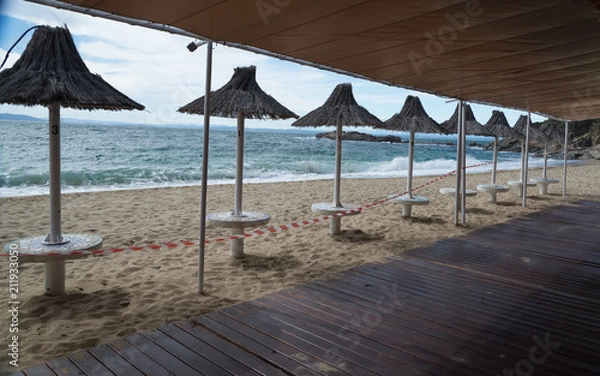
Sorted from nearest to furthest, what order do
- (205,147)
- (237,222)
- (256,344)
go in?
(256,344), (205,147), (237,222)

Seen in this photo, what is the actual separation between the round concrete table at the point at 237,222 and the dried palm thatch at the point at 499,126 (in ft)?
24.4

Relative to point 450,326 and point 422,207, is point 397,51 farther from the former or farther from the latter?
point 422,207

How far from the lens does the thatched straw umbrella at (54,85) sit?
3.19 m

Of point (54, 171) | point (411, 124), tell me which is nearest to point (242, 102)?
point (54, 171)

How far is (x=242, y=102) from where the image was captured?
4.77m

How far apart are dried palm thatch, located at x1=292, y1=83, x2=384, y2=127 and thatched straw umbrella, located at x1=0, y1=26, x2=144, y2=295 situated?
3.02 metres

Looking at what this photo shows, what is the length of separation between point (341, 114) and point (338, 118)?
0.25ft

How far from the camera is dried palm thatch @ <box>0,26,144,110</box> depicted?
318 centimetres

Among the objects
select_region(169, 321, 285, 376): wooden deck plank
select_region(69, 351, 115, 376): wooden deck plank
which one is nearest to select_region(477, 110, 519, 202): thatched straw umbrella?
select_region(169, 321, 285, 376): wooden deck plank

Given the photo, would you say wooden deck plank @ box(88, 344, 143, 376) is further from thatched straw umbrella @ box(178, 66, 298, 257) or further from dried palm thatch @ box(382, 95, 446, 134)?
dried palm thatch @ box(382, 95, 446, 134)

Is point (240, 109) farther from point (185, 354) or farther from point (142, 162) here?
point (142, 162)

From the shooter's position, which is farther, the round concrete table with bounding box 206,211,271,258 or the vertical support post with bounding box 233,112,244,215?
the vertical support post with bounding box 233,112,244,215

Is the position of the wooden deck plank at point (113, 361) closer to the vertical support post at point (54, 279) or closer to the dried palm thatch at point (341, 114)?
the vertical support post at point (54, 279)

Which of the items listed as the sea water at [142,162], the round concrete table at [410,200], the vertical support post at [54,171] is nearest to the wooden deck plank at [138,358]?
the vertical support post at [54,171]
